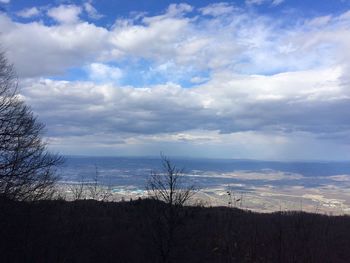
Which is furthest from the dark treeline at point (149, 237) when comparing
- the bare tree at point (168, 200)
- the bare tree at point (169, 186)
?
the bare tree at point (169, 186)

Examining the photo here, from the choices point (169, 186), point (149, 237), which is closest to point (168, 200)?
point (169, 186)

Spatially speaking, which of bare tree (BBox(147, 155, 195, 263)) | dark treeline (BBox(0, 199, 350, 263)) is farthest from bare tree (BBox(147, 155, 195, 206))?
dark treeline (BBox(0, 199, 350, 263))

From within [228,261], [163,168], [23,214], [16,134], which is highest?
[16,134]

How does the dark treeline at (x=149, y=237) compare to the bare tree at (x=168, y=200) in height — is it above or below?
below

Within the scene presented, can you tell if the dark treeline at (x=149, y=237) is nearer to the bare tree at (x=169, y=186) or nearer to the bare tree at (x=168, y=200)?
the bare tree at (x=168, y=200)

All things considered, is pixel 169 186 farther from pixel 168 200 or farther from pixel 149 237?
pixel 149 237

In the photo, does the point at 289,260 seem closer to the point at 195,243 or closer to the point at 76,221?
the point at 195,243

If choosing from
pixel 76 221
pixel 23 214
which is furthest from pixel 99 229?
pixel 23 214

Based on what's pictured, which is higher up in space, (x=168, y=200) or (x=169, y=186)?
(x=169, y=186)
